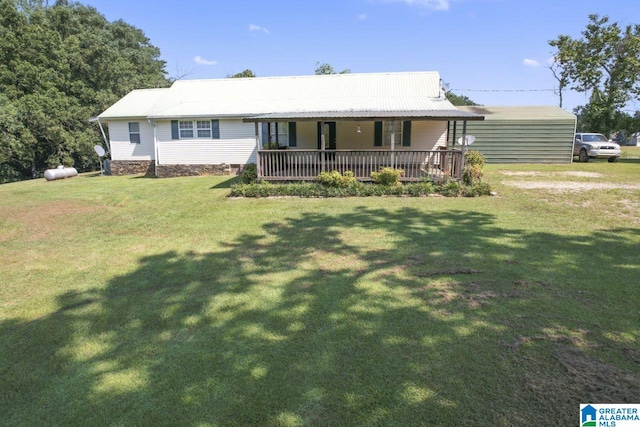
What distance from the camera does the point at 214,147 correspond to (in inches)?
707

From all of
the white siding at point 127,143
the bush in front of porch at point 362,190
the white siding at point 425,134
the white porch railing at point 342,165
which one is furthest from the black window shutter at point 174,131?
the white siding at point 425,134

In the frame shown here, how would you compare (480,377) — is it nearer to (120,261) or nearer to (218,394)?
(218,394)

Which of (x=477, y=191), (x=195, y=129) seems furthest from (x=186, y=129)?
Answer: (x=477, y=191)

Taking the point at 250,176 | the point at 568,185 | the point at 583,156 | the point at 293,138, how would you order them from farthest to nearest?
the point at 583,156
the point at 293,138
the point at 250,176
the point at 568,185

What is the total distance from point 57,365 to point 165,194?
9735 mm

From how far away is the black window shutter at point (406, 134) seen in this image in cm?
1623

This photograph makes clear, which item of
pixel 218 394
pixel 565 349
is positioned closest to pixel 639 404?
pixel 565 349

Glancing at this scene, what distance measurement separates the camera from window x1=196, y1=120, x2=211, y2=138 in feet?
58.4

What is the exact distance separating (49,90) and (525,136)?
2919 cm

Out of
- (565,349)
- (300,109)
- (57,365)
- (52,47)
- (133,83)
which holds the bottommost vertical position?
(57,365)

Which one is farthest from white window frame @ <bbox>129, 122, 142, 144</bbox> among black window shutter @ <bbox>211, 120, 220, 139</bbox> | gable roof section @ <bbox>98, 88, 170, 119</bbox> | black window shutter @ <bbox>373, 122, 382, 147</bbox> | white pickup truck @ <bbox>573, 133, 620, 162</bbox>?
white pickup truck @ <bbox>573, 133, 620, 162</bbox>

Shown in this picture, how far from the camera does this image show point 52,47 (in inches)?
1059

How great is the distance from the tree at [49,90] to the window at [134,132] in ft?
26.6

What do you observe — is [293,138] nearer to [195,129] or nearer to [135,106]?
[195,129]
